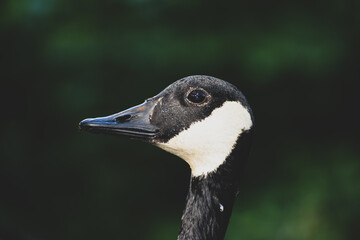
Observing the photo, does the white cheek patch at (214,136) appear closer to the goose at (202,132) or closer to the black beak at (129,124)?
the goose at (202,132)

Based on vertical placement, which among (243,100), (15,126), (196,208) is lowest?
(15,126)

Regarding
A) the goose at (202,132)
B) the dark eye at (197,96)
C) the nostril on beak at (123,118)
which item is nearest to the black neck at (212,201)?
the goose at (202,132)

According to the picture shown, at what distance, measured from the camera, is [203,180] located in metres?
1.94

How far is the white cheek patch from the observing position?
189 cm

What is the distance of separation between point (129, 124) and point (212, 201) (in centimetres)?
45

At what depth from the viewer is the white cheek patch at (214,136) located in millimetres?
1888

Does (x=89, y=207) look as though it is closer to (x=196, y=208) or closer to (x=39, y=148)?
(x=39, y=148)

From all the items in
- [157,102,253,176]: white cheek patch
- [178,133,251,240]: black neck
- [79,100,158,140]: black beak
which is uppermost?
[79,100,158,140]: black beak

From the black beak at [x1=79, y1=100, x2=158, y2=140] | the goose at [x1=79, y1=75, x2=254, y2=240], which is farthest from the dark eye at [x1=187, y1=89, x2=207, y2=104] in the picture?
the black beak at [x1=79, y1=100, x2=158, y2=140]

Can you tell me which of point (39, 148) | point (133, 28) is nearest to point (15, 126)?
point (39, 148)

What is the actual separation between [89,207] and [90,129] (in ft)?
8.34

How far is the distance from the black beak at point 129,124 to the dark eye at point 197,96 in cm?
16

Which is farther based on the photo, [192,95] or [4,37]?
[4,37]

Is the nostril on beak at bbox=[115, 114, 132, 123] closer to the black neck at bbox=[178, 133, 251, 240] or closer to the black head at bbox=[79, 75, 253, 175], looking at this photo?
the black head at bbox=[79, 75, 253, 175]
